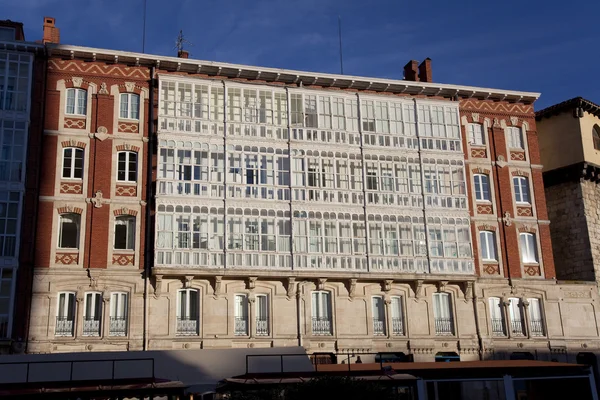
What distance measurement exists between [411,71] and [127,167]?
16950 millimetres

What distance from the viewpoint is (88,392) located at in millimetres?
20500

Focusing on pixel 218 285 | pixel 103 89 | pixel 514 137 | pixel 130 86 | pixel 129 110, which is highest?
pixel 130 86

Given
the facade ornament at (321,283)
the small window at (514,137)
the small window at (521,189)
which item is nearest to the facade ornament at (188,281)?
the facade ornament at (321,283)

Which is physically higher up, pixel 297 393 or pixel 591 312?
pixel 591 312

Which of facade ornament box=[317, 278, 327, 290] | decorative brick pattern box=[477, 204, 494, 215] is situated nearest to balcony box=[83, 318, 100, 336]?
facade ornament box=[317, 278, 327, 290]

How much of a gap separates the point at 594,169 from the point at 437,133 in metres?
10.1

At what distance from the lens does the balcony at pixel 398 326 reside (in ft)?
113

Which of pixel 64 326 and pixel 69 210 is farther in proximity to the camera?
pixel 69 210

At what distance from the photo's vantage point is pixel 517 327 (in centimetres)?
3647

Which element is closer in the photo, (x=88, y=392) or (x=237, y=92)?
(x=88, y=392)

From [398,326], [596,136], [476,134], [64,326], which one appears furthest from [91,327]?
[596,136]

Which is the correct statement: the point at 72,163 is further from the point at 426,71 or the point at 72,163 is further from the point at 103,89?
the point at 426,71

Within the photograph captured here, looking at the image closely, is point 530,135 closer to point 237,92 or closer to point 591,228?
point 591,228

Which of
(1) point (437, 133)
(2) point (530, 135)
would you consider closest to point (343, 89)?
(1) point (437, 133)
